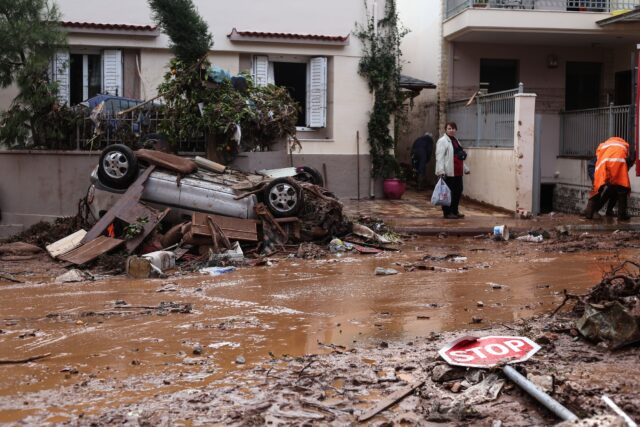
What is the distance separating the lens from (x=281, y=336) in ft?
21.6

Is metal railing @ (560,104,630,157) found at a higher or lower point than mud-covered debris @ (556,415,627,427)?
higher

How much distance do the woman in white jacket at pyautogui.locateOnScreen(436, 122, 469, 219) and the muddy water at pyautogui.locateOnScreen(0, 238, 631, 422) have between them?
3914mm

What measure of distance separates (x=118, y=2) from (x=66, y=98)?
235cm

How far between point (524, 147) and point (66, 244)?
9222mm

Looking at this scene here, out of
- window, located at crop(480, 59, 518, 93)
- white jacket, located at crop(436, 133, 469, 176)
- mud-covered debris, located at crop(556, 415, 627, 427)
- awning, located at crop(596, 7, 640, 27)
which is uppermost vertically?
awning, located at crop(596, 7, 640, 27)

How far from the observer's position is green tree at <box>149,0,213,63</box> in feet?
46.5

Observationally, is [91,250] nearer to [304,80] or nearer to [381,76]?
[304,80]

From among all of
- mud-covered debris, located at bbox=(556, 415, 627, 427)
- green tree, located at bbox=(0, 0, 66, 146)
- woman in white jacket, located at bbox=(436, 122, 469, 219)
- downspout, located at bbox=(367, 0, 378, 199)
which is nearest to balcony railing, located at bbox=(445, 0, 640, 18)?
downspout, located at bbox=(367, 0, 378, 199)

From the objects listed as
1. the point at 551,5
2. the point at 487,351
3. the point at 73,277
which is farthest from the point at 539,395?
the point at 551,5

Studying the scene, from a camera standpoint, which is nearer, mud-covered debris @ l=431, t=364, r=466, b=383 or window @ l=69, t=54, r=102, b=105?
mud-covered debris @ l=431, t=364, r=466, b=383

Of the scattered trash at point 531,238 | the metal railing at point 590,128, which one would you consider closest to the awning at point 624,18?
the metal railing at point 590,128

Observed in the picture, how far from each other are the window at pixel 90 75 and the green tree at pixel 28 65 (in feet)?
9.31

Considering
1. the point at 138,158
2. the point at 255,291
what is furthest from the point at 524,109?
the point at 255,291

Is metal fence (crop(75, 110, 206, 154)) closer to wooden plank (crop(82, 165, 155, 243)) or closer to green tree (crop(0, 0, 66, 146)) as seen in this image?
green tree (crop(0, 0, 66, 146))
